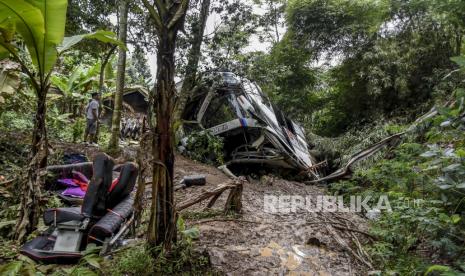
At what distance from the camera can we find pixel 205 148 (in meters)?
8.26

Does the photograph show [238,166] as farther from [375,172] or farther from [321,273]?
[321,273]

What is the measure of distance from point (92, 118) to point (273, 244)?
7.00 m

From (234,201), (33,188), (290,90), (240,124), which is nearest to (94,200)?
(33,188)

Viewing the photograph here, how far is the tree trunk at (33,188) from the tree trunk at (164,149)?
1.54 m

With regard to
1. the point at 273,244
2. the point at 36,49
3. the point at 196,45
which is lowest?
the point at 273,244

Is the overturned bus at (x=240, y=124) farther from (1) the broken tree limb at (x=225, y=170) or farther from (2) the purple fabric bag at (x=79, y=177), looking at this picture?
(2) the purple fabric bag at (x=79, y=177)

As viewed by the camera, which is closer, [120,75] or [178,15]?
[178,15]

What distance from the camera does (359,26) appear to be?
10.3 meters

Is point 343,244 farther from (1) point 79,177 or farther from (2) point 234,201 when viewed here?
(1) point 79,177

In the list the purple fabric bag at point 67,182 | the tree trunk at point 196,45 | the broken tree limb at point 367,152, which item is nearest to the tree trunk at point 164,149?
the purple fabric bag at point 67,182

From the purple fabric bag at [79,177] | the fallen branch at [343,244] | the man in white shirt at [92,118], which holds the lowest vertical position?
the fallen branch at [343,244]

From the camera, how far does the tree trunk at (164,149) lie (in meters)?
2.61

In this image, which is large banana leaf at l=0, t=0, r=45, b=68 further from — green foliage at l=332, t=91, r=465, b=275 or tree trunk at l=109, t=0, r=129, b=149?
green foliage at l=332, t=91, r=465, b=275

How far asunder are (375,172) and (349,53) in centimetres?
649
